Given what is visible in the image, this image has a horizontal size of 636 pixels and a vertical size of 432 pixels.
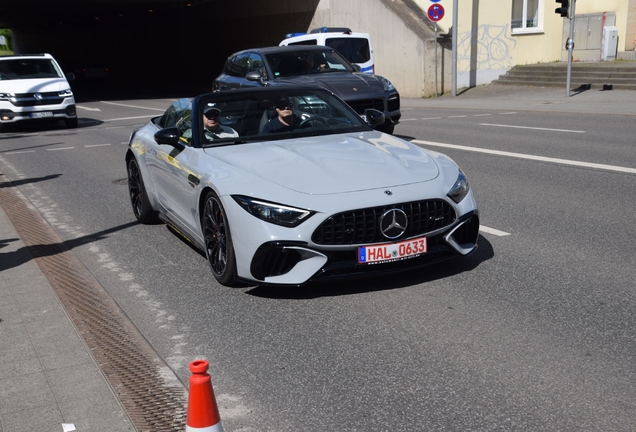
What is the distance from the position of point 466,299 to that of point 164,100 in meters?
28.3

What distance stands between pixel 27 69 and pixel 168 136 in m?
17.4

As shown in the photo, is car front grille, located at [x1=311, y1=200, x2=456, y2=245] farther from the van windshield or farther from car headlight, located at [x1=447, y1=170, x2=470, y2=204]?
the van windshield

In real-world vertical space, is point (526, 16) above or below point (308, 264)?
below

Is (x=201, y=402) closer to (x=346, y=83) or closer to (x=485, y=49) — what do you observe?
(x=346, y=83)

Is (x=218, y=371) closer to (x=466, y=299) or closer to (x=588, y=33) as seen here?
(x=466, y=299)

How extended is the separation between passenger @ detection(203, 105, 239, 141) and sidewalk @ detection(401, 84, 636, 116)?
13.4 metres

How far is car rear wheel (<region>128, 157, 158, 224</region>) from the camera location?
830cm

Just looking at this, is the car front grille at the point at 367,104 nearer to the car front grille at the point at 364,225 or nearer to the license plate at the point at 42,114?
the car front grille at the point at 364,225

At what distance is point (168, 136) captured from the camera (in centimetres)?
684

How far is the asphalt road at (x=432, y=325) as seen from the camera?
3941mm

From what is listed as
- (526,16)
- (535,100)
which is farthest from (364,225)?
(526,16)

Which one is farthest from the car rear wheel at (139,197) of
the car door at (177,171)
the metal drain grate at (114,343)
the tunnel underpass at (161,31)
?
the tunnel underpass at (161,31)

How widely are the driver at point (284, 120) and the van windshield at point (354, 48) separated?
15431mm

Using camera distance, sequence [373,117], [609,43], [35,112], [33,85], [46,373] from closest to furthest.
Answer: [46,373]
[373,117]
[35,112]
[33,85]
[609,43]
